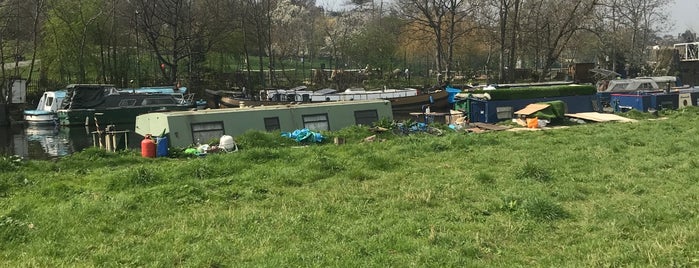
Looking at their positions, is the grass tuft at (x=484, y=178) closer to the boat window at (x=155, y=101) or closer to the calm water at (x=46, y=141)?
the calm water at (x=46, y=141)

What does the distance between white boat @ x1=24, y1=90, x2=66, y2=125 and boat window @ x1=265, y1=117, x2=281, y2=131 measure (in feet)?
65.1

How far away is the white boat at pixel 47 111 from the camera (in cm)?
3181

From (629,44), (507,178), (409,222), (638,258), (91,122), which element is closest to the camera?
(638,258)

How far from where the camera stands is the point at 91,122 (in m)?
32.4

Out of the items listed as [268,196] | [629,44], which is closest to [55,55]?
[268,196]

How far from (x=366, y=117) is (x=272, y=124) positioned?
354cm

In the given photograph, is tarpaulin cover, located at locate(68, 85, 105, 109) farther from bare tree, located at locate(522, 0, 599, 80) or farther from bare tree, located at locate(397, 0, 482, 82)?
bare tree, located at locate(522, 0, 599, 80)

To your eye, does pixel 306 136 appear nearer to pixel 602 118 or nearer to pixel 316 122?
pixel 316 122

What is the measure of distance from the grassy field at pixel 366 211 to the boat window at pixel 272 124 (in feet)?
17.8

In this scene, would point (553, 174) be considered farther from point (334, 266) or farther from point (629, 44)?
point (629, 44)

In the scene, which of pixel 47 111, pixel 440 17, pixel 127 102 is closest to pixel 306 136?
pixel 127 102

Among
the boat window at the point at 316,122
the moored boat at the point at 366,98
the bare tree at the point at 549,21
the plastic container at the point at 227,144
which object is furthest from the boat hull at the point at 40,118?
the bare tree at the point at 549,21

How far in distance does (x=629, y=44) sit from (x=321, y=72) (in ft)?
110

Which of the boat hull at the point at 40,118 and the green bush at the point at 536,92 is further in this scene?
the boat hull at the point at 40,118
